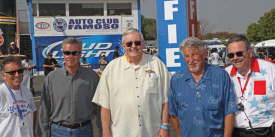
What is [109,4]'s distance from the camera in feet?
75.8

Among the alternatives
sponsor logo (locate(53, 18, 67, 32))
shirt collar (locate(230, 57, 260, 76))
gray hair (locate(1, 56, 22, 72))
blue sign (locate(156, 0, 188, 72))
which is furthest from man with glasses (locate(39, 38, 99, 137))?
sponsor logo (locate(53, 18, 67, 32))

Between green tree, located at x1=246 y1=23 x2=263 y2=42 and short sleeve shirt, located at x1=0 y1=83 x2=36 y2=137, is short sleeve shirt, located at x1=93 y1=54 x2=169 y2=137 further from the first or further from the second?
green tree, located at x1=246 y1=23 x2=263 y2=42

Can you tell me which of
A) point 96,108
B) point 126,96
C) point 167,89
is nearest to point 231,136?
point 167,89

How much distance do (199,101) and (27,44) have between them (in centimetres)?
2804

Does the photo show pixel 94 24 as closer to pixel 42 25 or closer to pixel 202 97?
pixel 42 25

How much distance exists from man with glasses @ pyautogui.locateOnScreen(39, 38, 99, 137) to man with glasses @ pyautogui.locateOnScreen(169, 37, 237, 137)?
3.08 feet

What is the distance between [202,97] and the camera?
2.87 m

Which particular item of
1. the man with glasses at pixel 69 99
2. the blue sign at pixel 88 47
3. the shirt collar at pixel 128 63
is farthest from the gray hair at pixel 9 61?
the blue sign at pixel 88 47

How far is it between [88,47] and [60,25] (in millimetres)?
2363

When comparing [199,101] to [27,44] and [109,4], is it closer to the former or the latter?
[109,4]

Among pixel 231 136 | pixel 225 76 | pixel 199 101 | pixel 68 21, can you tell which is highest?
pixel 68 21

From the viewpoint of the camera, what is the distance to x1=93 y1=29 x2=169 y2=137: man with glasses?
10.2ft

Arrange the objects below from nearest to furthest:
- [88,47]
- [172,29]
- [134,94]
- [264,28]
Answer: [134,94], [172,29], [88,47], [264,28]

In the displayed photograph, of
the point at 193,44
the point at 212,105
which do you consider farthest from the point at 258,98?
the point at 193,44
